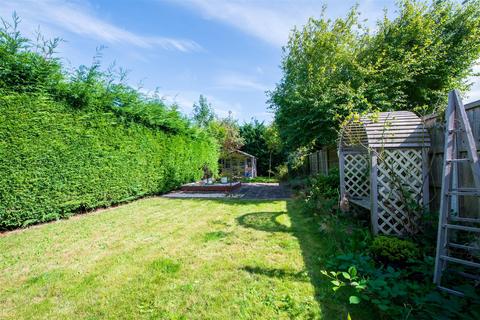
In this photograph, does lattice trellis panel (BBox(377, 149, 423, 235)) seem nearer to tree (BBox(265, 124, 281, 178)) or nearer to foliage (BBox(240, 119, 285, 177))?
tree (BBox(265, 124, 281, 178))

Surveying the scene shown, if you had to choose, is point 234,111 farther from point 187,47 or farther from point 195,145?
point 187,47

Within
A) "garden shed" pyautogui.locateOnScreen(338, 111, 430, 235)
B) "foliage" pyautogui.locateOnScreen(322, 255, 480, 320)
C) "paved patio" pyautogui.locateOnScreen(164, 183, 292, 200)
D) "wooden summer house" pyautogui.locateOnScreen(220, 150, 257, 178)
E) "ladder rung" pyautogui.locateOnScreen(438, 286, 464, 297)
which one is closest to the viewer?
"foliage" pyautogui.locateOnScreen(322, 255, 480, 320)

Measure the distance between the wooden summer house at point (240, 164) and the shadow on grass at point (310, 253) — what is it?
17.5 meters

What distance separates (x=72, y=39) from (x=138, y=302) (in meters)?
6.68

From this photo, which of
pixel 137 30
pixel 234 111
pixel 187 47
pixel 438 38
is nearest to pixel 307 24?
pixel 438 38

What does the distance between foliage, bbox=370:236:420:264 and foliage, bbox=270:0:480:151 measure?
6.00 meters

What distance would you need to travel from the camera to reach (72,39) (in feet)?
18.8

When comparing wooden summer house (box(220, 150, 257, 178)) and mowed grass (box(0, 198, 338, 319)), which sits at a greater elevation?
wooden summer house (box(220, 150, 257, 178))

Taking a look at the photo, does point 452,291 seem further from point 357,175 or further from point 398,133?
point 357,175

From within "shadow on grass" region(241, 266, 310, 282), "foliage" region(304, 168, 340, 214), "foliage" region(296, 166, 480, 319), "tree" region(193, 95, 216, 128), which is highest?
"tree" region(193, 95, 216, 128)

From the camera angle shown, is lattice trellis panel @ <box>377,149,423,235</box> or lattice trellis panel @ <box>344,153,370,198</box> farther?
lattice trellis panel @ <box>344,153,370,198</box>

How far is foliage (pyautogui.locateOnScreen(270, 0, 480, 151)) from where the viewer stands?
27.8ft

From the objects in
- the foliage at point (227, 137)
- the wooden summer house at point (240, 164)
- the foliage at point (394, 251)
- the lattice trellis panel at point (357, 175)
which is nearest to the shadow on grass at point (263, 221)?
the foliage at point (394, 251)

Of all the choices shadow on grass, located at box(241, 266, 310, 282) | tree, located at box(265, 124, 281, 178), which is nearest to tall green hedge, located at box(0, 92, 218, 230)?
shadow on grass, located at box(241, 266, 310, 282)
